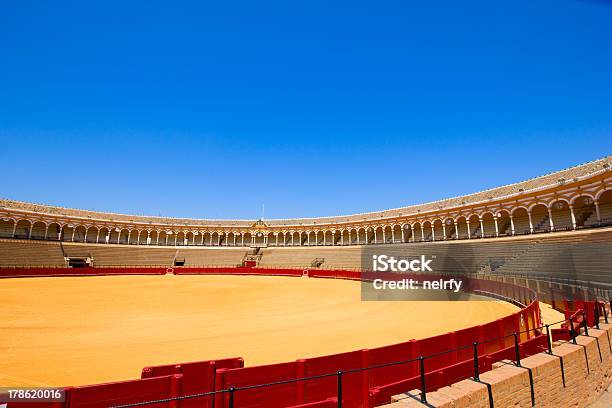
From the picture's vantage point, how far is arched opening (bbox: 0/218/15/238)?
1714 inches

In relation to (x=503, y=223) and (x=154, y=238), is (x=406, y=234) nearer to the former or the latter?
(x=503, y=223)

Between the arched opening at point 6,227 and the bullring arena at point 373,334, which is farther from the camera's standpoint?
the arched opening at point 6,227

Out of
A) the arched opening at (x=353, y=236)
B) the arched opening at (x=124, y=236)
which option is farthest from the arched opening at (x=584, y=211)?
the arched opening at (x=124, y=236)

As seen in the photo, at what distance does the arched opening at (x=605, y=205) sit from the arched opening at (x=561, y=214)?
2315 mm

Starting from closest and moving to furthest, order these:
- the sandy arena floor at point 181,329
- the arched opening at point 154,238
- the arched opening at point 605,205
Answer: the sandy arena floor at point 181,329
the arched opening at point 605,205
the arched opening at point 154,238

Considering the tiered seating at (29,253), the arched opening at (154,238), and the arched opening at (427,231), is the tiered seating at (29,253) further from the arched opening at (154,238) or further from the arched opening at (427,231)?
the arched opening at (427,231)

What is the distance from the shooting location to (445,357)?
727cm

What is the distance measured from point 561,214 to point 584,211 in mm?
2326

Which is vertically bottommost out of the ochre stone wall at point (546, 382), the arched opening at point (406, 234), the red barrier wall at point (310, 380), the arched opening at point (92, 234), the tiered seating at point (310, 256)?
the ochre stone wall at point (546, 382)

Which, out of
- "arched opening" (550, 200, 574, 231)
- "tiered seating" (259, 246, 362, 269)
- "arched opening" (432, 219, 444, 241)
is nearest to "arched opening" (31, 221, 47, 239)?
"tiered seating" (259, 246, 362, 269)

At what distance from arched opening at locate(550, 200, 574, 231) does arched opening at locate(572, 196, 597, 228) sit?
2.20 feet

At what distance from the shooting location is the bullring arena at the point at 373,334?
5.19 meters

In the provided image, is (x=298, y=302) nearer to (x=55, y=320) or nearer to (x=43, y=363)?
(x=55, y=320)

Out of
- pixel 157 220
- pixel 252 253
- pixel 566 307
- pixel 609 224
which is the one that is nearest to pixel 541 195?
pixel 609 224
